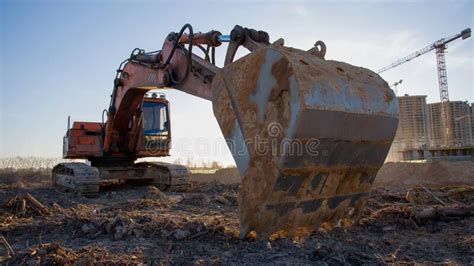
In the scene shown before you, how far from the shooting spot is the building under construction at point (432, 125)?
4331 centimetres

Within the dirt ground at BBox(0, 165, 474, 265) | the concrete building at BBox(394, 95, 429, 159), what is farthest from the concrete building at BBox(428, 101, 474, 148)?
the dirt ground at BBox(0, 165, 474, 265)

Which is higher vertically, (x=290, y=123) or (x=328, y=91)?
(x=328, y=91)

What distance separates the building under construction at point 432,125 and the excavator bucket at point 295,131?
4072 centimetres

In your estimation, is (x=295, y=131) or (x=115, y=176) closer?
(x=295, y=131)

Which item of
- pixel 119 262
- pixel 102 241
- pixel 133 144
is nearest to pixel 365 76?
pixel 119 262

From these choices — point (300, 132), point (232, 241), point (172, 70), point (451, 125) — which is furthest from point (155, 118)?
point (451, 125)

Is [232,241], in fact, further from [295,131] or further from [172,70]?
[172,70]

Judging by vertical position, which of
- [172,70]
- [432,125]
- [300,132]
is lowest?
[300,132]

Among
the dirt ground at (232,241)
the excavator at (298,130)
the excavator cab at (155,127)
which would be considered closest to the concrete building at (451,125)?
the excavator cab at (155,127)

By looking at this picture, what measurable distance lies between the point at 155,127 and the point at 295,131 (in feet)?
27.5

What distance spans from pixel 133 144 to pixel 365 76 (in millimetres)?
8119

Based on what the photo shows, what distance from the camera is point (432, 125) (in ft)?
165

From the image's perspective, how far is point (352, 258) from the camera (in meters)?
3.21

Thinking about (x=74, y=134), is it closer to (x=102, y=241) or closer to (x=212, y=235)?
(x=102, y=241)
